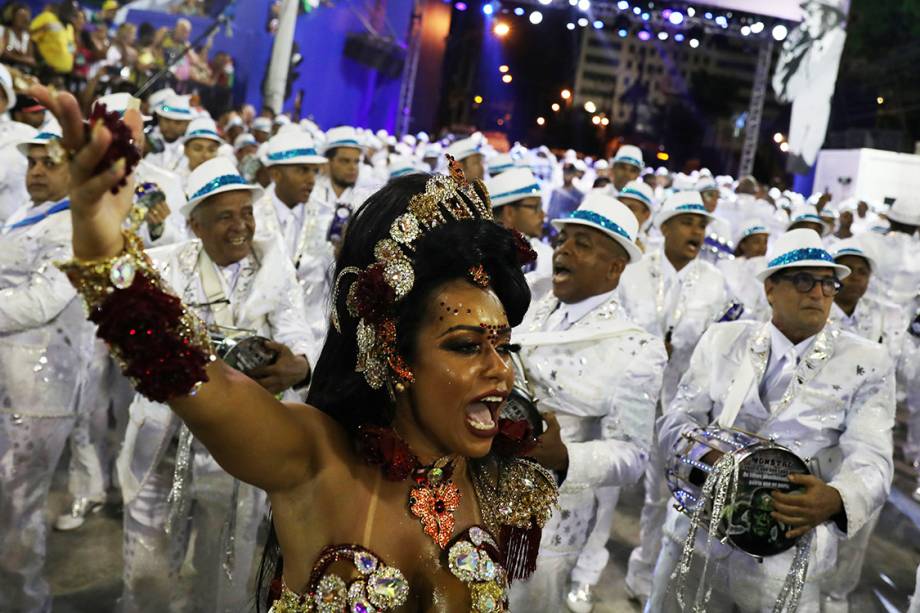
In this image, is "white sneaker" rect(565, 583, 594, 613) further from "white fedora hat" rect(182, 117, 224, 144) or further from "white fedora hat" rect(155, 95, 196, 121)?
"white fedora hat" rect(155, 95, 196, 121)

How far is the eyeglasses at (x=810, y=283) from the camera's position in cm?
382

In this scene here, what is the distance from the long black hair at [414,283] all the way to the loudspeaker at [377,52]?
74.2ft

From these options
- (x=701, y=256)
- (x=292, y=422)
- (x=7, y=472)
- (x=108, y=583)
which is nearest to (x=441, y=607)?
(x=292, y=422)

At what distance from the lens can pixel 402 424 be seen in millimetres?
2137

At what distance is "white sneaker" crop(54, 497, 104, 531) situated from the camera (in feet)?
18.0

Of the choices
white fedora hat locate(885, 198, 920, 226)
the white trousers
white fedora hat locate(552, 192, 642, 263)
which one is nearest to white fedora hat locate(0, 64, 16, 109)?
the white trousers

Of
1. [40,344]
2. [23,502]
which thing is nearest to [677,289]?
[40,344]

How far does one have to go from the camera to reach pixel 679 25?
21.5 meters

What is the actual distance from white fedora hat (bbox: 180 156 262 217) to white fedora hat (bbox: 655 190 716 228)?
374 centimetres

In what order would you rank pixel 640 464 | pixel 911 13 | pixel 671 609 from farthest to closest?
pixel 911 13 → pixel 671 609 → pixel 640 464

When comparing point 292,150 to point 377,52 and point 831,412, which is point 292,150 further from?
point 377,52

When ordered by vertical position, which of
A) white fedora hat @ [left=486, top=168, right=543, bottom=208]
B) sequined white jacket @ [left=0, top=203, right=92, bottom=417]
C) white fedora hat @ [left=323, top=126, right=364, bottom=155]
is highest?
white fedora hat @ [left=323, top=126, right=364, bottom=155]

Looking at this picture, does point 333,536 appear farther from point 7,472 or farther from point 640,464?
point 7,472

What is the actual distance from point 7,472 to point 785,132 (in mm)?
29093
